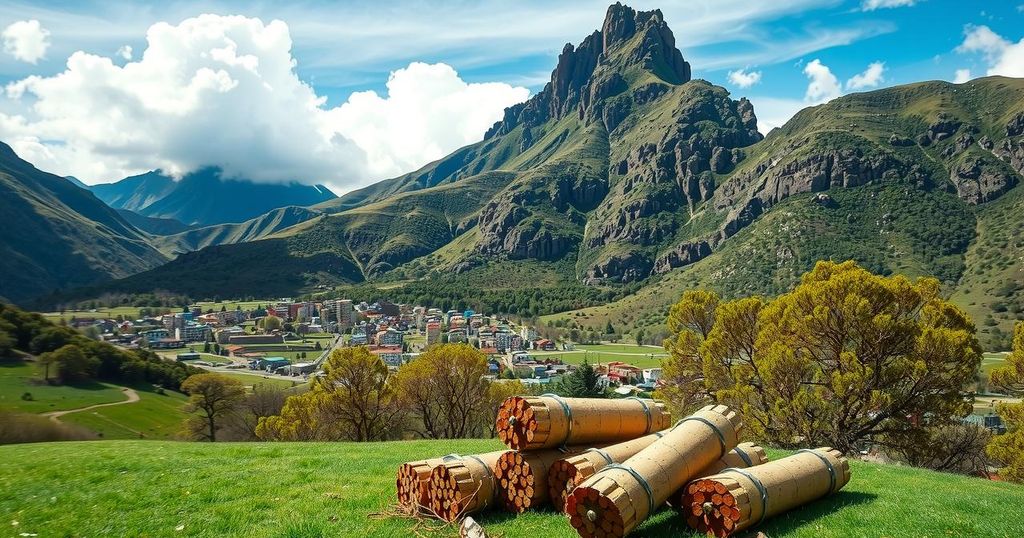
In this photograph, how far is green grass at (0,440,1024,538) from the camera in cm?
869

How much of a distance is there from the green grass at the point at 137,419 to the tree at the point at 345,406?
102ft

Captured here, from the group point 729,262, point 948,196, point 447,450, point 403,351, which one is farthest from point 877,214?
point 447,450

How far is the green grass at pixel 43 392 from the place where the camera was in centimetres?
6788

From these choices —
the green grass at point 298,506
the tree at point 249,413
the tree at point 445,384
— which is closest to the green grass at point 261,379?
the tree at point 249,413

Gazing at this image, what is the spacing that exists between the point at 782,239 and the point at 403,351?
452ft

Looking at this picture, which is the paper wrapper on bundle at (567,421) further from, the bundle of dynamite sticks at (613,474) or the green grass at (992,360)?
the green grass at (992,360)

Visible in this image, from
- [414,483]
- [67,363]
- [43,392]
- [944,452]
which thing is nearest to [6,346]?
[67,363]

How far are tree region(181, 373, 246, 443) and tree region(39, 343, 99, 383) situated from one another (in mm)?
35062

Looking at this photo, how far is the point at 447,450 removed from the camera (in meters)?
20.0

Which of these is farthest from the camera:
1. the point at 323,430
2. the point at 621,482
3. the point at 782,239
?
the point at 782,239

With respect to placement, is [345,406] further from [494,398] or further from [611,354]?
[611,354]

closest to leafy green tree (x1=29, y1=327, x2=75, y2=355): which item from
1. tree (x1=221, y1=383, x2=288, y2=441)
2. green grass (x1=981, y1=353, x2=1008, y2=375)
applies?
tree (x1=221, y1=383, x2=288, y2=441)

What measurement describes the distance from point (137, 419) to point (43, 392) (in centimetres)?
1632

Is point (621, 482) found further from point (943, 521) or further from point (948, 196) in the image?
point (948, 196)
